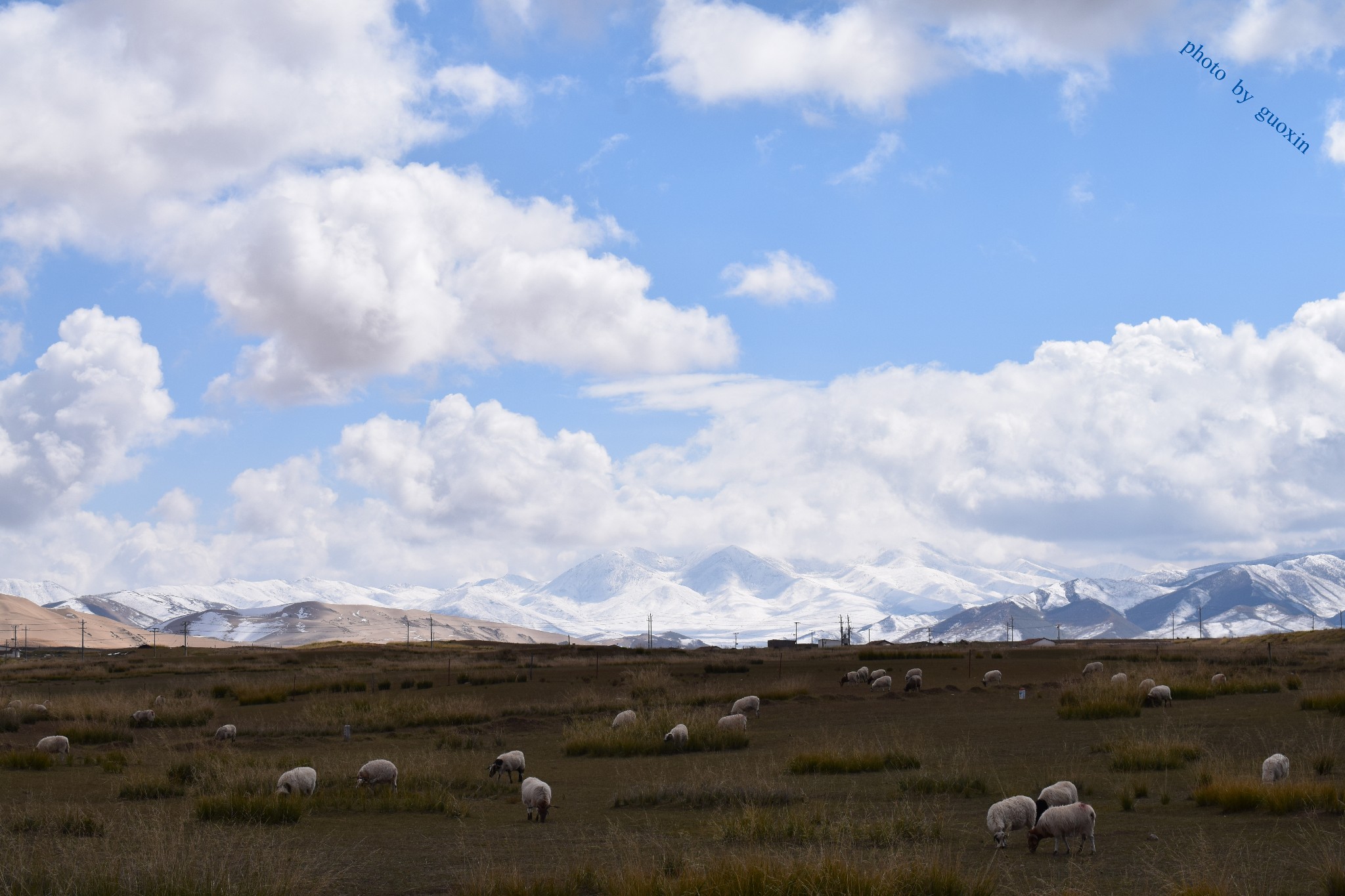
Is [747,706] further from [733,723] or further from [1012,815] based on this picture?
[1012,815]

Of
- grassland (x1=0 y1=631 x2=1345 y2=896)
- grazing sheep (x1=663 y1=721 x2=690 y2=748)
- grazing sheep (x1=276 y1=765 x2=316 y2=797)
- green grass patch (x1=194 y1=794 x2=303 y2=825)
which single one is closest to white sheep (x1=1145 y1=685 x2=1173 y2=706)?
grassland (x1=0 y1=631 x2=1345 y2=896)

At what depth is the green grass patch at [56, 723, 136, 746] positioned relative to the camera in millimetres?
27391

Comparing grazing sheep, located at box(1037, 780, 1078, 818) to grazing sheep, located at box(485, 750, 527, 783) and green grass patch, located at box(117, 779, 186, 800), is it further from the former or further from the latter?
green grass patch, located at box(117, 779, 186, 800)

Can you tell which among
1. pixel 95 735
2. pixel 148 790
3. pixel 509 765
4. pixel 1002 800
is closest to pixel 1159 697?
pixel 1002 800

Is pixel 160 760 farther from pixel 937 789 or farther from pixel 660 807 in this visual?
pixel 937 789

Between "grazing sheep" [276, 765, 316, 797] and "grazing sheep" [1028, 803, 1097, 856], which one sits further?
"grazing sheep" [276, 765, 316, 797]

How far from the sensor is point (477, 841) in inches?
555

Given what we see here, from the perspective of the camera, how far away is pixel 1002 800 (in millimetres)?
14133

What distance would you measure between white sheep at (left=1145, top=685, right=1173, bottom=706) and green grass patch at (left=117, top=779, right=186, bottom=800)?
75.0 ft

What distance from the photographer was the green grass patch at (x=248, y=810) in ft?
50.2

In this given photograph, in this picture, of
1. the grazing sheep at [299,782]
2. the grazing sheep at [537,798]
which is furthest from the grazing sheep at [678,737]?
the grazing sheep at [299,782]

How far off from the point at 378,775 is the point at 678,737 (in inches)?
316

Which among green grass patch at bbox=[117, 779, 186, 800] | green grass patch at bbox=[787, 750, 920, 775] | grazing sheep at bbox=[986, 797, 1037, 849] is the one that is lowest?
green grass patch at bbox=[787, 750, 920, 775]

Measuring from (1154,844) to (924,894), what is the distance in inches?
175
